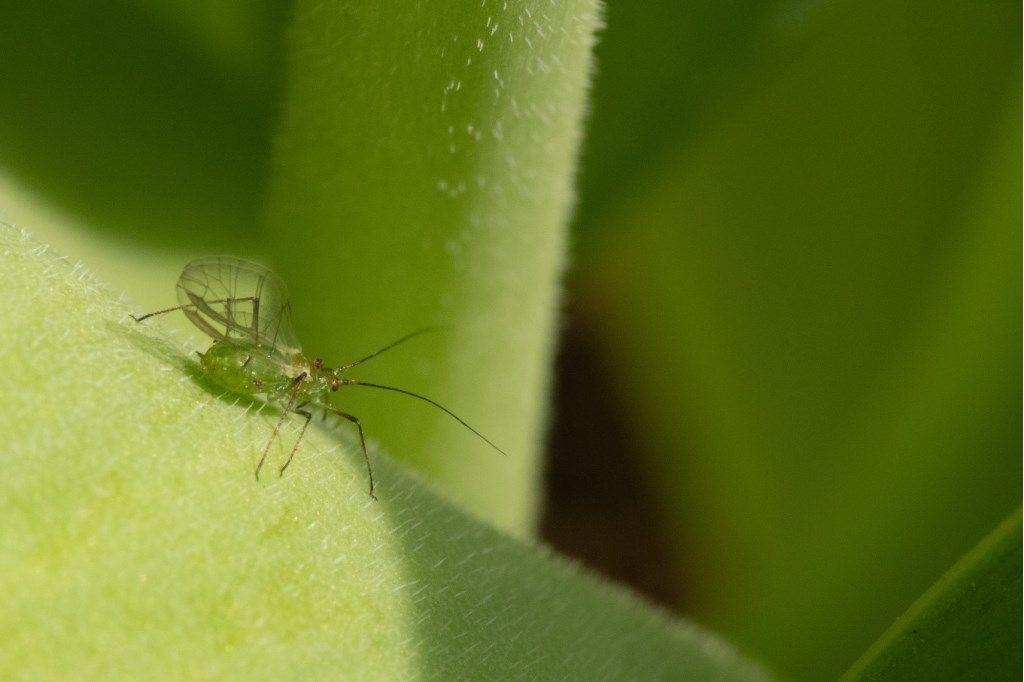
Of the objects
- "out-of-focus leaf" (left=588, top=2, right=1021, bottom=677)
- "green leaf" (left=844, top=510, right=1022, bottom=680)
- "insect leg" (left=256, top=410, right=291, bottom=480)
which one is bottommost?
"out-of-focus leaf" (left=588, top=2, right=1021, bottom=677)

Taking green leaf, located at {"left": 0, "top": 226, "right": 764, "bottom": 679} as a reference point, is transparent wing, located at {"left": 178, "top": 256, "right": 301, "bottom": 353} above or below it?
below

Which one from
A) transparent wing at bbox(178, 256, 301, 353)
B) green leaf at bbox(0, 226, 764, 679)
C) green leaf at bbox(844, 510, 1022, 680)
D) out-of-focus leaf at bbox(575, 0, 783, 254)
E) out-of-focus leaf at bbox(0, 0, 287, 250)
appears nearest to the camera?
green leaf at bbox(0, 226, 764, 679)

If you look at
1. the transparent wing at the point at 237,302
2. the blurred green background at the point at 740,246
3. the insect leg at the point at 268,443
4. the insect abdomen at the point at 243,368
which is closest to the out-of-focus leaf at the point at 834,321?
the blurred green background at the point at 740,246

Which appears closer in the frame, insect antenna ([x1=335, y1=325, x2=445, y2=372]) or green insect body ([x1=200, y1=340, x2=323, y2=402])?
green insect body ([x1=200, y1=340, x2=323, y2=402])

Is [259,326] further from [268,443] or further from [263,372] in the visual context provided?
[268,443]

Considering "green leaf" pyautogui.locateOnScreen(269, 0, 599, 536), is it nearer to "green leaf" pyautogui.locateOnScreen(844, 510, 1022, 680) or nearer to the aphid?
the aphid

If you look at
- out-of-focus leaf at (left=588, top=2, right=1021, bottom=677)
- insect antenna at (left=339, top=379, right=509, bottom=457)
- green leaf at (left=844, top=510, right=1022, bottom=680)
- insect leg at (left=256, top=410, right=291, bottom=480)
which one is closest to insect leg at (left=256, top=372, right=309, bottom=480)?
insect leg at (left=256, top=410, right=291, bottom=480)

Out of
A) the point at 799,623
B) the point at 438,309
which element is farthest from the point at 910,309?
the point at 438,309

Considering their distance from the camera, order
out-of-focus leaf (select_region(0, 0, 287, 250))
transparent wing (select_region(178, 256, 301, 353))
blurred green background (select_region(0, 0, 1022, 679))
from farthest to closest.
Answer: blurred green background (select_region(0, 0, 1022, 679))
out-of-focus leaf (select_region(0, 0, 287, 250))
transparent wing (select_region(178, 256, 301, 353))
